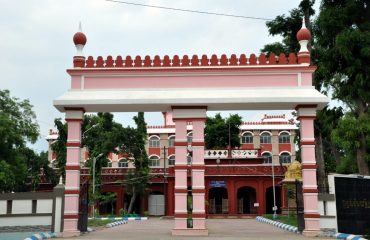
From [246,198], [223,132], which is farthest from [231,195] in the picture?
[223,132]

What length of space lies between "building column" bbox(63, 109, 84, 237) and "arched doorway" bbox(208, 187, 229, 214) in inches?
1099

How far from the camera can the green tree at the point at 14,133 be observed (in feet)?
123

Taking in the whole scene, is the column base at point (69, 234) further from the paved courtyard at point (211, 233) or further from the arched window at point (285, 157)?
the arched window at point (285, 157)

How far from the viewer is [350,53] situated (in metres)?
21.0

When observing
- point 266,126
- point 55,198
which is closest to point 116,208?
point 266,126

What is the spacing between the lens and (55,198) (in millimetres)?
15281

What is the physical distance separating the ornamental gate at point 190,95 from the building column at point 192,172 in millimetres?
29

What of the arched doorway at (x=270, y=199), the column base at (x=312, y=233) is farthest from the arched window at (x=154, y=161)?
the column base at (x=312, y=233)

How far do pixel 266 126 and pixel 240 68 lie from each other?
40.5 m

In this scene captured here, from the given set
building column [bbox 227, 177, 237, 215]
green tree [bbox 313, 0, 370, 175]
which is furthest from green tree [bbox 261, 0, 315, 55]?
building column [bbox 227, 177, 237, 215]

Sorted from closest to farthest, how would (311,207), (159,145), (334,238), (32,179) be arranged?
(334,238) → (311,207) → (32,179) → (159,145)

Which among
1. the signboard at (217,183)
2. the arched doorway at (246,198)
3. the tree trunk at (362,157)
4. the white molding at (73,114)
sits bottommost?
the arched doorway at (246,198)

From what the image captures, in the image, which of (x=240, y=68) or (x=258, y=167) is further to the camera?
(x=258, y=167)

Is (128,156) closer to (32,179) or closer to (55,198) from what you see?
(32,179)
